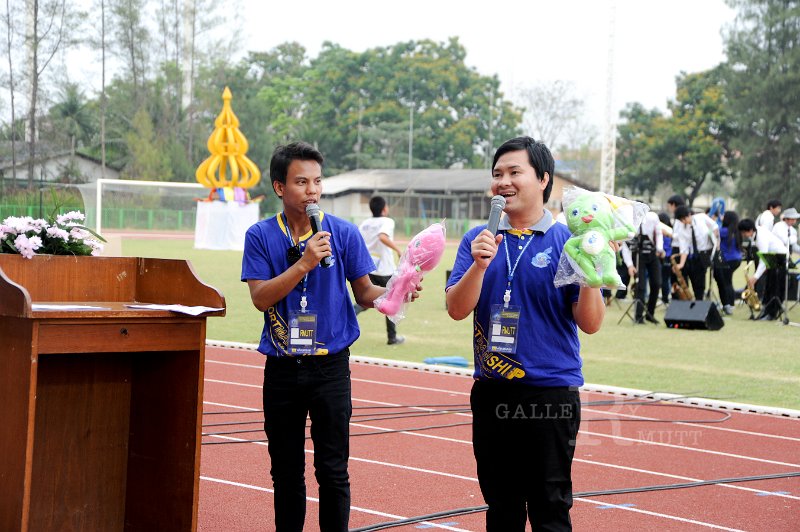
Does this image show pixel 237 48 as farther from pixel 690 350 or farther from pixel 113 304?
pixel 113 304

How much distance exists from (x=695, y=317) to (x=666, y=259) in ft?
9.83

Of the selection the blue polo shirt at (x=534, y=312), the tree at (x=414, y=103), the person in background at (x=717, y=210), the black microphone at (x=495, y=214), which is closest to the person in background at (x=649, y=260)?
the person in background at (x=717, y=210)

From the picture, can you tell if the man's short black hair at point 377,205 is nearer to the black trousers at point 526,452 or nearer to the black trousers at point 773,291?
the black trousers at point 773,291

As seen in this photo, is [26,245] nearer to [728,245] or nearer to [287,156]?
[287,156]

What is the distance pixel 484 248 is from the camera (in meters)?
3.36

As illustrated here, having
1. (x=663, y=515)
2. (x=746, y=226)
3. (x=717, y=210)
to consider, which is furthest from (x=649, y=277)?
(x=663, y=515)

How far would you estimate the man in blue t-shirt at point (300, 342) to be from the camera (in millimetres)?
4133

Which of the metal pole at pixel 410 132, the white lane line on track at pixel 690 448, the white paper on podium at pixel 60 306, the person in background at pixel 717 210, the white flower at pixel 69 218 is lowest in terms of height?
the white lane line on track at pixel 690 448

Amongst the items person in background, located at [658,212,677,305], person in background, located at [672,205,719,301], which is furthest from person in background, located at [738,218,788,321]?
person in background, located at [658,212,677,305]

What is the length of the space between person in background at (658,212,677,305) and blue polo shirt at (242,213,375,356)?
514 inches

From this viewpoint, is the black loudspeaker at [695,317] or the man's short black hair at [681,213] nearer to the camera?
the black loudspeaker at [695,317]

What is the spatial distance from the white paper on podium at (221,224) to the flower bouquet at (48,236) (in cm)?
3822

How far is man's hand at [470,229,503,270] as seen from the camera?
3.36 metres

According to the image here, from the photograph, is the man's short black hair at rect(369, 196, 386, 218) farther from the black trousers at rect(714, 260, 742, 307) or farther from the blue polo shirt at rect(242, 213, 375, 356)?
the blue polo shirt at rect(242, 213, 375, 356)
